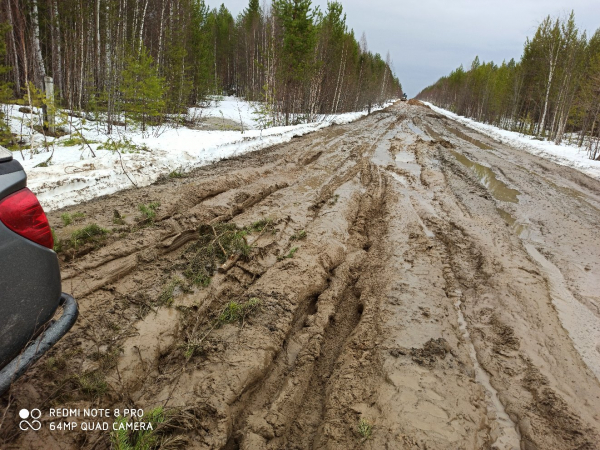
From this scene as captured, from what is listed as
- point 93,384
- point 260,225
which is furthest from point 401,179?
point 93,384

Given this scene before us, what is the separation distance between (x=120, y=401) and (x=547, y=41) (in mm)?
32868

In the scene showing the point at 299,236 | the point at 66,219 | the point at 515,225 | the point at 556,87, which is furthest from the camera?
the point at 556,87

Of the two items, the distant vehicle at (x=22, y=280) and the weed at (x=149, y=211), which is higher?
the distant vehicle at (x=22, y=280)

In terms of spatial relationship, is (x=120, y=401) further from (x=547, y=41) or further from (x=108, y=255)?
(x=547, y=41)

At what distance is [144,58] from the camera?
426 inches

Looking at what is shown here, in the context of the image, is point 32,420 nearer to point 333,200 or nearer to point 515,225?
point 333,200

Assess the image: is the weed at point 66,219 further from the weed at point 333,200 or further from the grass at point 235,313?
the weed at point 333,200

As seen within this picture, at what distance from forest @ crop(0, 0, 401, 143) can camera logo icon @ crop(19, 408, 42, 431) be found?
768 centimetres

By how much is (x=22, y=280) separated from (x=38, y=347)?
0.35 meters

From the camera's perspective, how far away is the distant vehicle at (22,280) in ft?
4.78

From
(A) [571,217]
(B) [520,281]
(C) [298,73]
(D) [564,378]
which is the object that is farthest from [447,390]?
(C) [298,73]

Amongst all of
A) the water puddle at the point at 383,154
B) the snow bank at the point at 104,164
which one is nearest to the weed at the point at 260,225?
the snow bank at the point at 104,164

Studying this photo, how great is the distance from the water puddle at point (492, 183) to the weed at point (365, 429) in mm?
6827

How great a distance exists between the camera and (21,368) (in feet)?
4.77
